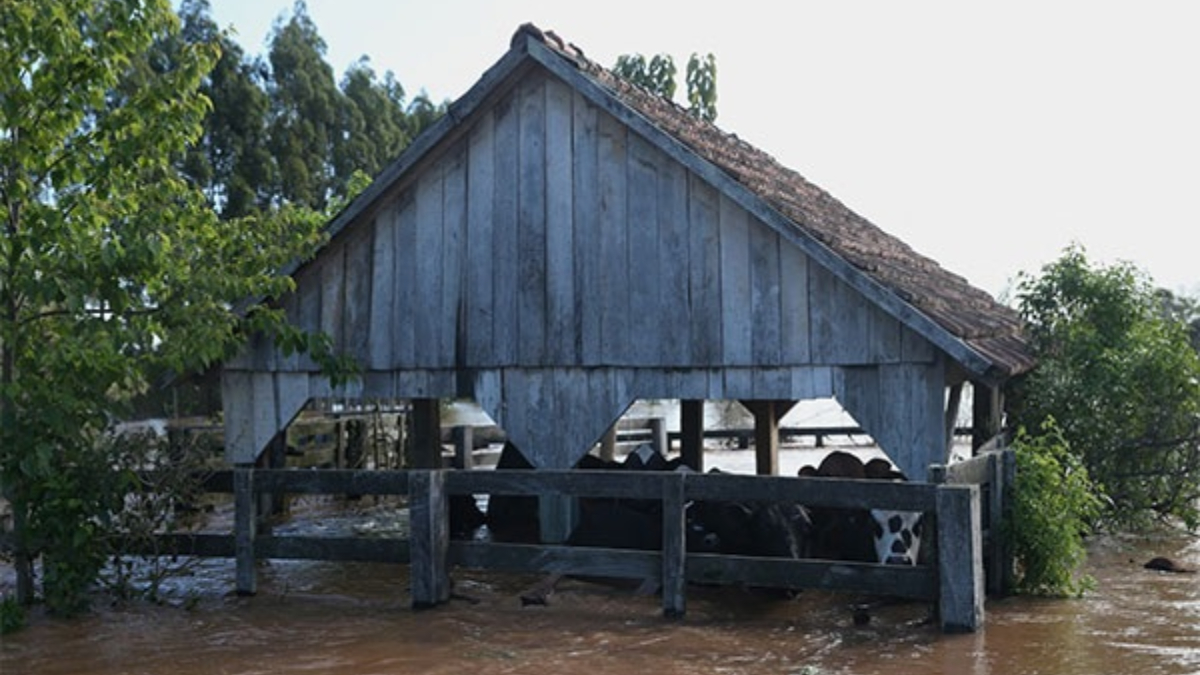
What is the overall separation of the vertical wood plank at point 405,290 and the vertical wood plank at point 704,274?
2.80 metres

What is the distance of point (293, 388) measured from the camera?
1303 centimetres

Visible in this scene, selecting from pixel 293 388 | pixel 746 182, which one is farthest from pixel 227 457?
pixel 746 182

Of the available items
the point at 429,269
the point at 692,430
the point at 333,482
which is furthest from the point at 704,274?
the point at 692,430

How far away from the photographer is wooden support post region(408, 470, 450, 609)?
425 inches

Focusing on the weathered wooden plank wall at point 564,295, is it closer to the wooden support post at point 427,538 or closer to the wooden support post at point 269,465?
the wooden support post at point 427,538

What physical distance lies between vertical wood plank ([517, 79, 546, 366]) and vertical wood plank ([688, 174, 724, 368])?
1.48 metres

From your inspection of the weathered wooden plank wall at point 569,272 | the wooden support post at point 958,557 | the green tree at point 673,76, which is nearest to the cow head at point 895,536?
the weathered wooden plank wall at point 569,272

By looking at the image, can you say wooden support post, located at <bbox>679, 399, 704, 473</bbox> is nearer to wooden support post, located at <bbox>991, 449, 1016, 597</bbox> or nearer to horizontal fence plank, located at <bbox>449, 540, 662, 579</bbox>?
wooden support post, located at <bbox>991, 449, 1016, 597</bbox>

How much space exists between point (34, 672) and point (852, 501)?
5889mm

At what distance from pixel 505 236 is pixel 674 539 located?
145 inches

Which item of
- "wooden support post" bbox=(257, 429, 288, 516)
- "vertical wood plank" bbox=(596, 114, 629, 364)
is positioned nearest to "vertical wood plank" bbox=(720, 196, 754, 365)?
"vertical wood plank" bbox=(596, 114, 629, 364)

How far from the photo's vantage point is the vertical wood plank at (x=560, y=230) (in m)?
12.1

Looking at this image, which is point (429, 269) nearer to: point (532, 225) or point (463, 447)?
point (532, 225)

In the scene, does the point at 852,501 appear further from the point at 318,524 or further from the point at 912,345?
the point at 318,524
